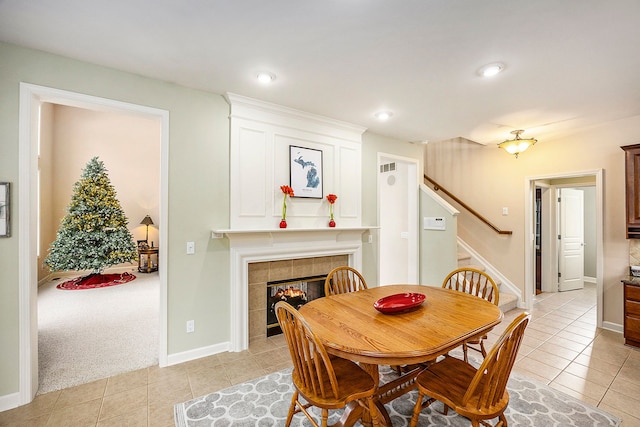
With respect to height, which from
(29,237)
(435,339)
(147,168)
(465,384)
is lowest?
(465,384)

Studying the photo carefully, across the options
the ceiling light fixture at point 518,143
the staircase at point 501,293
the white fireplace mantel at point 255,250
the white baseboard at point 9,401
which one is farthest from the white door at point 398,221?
the white baseboard at point 9,401

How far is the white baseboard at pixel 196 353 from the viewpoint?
8.65 feet

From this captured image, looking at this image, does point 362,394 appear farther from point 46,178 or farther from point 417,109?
point 46,178

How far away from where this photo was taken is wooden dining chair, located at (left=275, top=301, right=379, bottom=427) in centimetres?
143

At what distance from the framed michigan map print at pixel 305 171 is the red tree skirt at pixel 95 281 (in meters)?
4.50

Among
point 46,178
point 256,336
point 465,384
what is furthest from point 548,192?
point 46,178

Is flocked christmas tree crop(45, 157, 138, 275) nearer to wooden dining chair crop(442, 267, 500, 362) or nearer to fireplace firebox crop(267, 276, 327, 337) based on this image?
fireplace firebox crop(267, 276, 327, 337)

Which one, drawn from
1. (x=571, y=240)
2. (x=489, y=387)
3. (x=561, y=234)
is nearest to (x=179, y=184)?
(x=489, y=387)

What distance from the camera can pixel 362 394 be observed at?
152 cm

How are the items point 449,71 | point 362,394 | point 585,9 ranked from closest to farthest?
1. point 362,394
2. point 585,9
3. point 449,71

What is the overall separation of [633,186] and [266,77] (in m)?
4.04

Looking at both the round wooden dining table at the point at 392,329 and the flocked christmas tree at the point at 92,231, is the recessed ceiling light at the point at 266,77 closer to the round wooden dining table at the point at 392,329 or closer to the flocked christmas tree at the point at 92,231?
the round wooden dining table at the point at 392,329

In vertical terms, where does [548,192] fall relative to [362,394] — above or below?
above

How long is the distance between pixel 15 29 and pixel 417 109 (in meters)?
3.30
